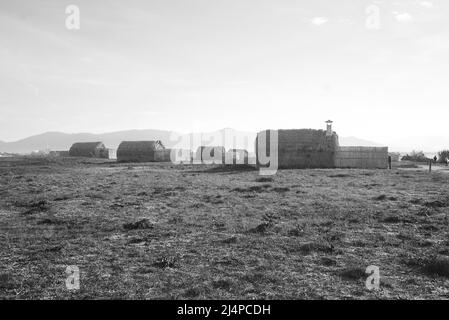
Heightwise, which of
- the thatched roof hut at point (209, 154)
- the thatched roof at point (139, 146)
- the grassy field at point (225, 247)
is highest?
the thatched roof at point (139, 146)

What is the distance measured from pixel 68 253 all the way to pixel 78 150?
86.5 meters

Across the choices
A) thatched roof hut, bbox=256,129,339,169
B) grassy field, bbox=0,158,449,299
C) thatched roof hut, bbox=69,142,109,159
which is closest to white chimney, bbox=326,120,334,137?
thatched roof hut, bbox=256,129,339,169

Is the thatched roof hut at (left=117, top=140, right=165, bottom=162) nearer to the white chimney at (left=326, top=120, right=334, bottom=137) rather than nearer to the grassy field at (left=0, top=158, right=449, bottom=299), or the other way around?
the white chimney at (left=326, top=120, right=334, bottom=137)

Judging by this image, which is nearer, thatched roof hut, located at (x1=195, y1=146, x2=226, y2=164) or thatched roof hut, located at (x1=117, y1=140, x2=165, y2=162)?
thatched roof hut, located at (x1=117, y1=140, x2=165, y2=162)

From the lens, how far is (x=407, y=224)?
42.9 ft

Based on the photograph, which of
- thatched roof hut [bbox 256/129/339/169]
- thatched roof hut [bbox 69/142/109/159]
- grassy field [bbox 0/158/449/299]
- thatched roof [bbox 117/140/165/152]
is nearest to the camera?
grassy field [bbox 0/158/449/299]

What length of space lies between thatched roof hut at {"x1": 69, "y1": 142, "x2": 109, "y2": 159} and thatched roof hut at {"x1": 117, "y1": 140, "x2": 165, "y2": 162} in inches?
645

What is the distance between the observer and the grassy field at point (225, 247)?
7363mm

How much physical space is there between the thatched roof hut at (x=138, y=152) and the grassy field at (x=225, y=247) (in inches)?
2172

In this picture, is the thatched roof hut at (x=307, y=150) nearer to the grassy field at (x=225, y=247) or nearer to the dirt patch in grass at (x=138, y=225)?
the grassy field at (x=225, y=247)

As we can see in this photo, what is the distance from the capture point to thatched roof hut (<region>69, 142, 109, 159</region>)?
88.8 metres

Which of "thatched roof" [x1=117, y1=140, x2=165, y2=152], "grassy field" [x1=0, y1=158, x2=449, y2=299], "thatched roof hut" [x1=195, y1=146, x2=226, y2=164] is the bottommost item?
"grassy field" [x1=0, y1=158, x2=449, y2=299]

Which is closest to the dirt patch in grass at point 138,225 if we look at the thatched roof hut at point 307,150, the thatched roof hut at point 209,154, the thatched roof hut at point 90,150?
the thatched roof hut at point 307,150

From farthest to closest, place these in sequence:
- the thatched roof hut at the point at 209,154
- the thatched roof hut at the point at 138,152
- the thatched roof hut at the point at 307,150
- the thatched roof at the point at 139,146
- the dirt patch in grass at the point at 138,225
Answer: the thatched roof hut at the point at 209,154
the thatched roof at the point at 139,146
the thatched roof hut at the point at 138,152
the thatched roof hut at the point at 307,150
the dirt patch in grass at the point at 138,225
